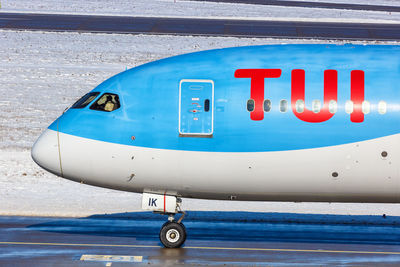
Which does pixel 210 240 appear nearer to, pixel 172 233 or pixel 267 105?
pixel 172 233

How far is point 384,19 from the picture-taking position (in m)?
58.8

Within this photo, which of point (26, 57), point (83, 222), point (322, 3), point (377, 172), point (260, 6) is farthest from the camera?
point (322, 3)

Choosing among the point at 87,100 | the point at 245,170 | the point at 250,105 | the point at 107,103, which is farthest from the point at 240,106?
the point at 87,100

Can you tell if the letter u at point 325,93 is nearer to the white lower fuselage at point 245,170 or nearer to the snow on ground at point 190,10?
the white lower fuselage at point 245,170

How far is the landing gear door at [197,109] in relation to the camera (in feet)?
64.7

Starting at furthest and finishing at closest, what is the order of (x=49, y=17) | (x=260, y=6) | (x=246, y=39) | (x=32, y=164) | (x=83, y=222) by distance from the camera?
(x=260, y=6) < (x=49, y=17) < (x=246, y=39) < (x=32, y=164) < (x=83, y=222)

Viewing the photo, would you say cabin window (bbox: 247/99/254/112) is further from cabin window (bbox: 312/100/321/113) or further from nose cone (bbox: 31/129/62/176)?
nose cone (bbox: 31/129/62/176)

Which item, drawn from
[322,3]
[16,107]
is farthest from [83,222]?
[322,3]

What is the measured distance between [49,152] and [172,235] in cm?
394

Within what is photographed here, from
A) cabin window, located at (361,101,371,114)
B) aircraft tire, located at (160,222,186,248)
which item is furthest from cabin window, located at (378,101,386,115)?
aircraft tire, located at (160,222,186,248)

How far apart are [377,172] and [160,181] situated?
5.32 meters

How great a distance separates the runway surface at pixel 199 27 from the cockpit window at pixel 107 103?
1192 inches

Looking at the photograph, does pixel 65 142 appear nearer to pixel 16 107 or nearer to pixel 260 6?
pixel 16 107

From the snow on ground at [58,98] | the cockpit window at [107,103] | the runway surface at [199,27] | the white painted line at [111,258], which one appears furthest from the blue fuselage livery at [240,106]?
the runway surface at [199,27]
